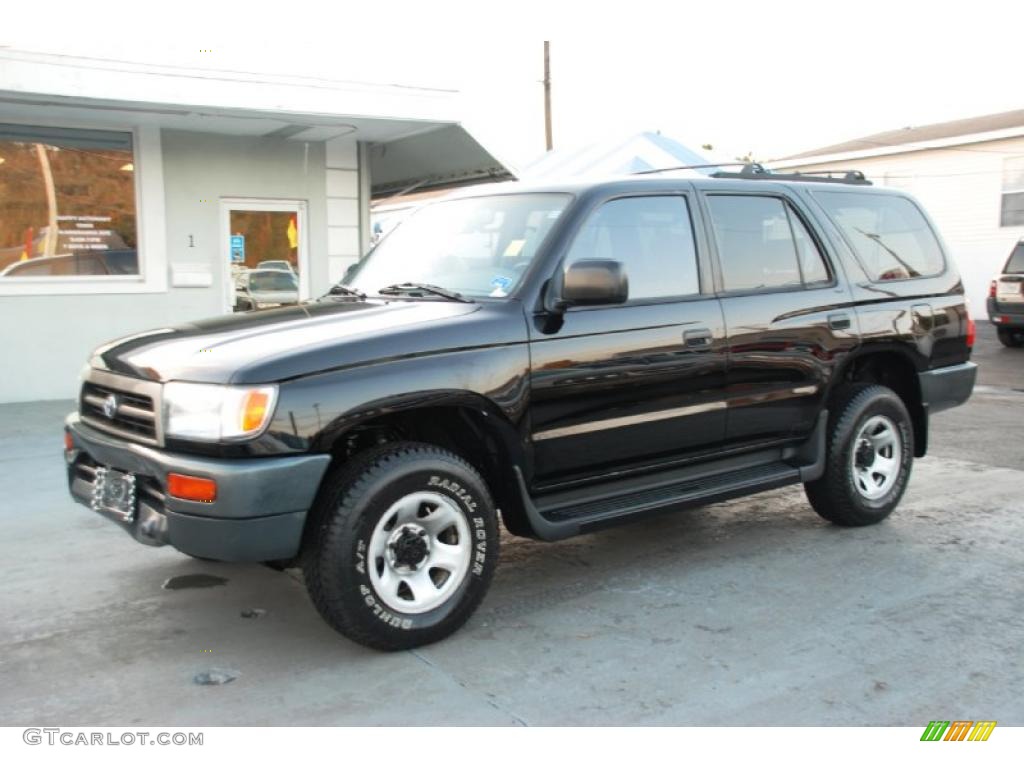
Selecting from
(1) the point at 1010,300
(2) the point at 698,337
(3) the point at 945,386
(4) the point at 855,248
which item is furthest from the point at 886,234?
(1) the point at 1010,300

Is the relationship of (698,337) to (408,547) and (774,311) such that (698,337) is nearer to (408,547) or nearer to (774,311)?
(774,311)

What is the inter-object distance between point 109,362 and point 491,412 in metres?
1.67

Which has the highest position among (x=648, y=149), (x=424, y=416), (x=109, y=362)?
(x=648, y=149)

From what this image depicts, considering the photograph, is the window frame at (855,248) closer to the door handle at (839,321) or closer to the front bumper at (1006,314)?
the door handle at (839,321)

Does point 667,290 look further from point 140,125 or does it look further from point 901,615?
point 140,125

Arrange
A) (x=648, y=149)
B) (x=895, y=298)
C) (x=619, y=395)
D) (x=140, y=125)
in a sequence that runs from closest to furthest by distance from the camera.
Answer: (x=619, y=395) → (x=895, y=298) → (x=140, y=125) → (x=648, y=149)

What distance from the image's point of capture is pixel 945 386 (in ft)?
19.5

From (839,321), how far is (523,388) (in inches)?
85.5

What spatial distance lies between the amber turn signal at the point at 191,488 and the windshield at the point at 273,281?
7.90 meters

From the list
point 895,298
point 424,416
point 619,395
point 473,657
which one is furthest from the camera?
point 895,298

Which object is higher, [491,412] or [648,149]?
[648,149]

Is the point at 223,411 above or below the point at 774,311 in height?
below

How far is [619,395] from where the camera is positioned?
4.45 m

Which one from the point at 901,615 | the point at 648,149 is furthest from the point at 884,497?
the point at 648,149
